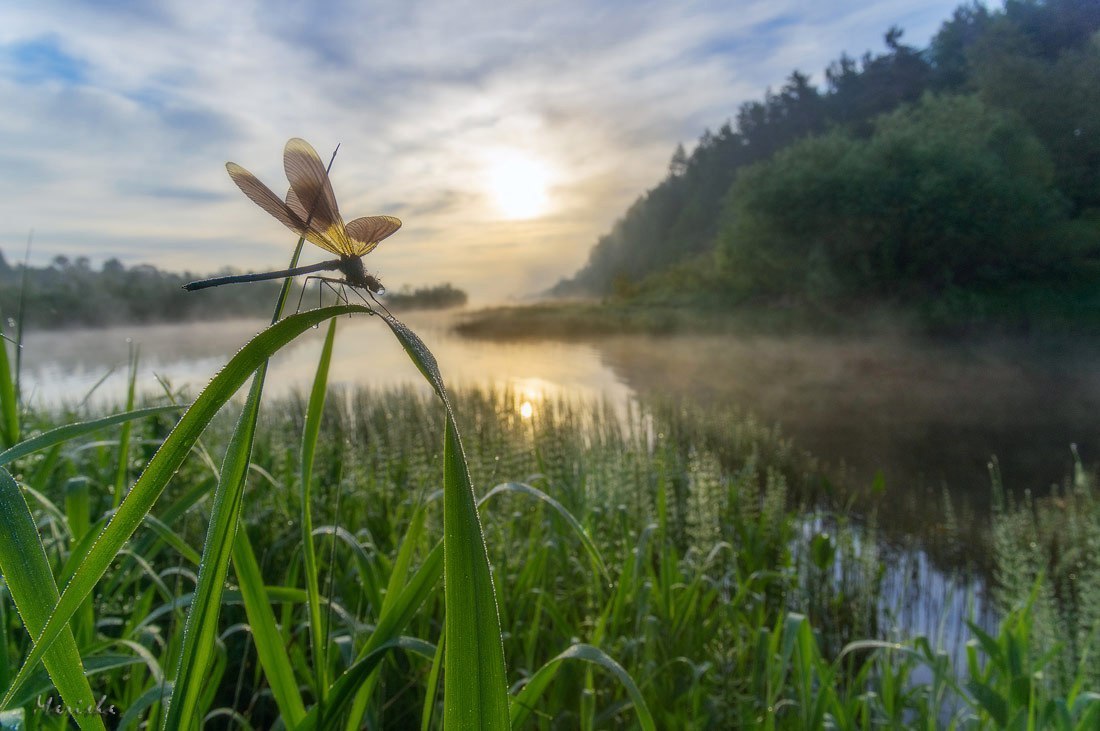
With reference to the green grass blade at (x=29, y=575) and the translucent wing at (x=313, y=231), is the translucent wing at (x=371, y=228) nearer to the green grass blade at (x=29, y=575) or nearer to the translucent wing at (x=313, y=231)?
→ the translucent wing at (x=313, y=231)

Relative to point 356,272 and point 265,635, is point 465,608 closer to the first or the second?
point 356,272

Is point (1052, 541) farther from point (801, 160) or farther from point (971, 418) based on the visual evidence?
point (801, 160)

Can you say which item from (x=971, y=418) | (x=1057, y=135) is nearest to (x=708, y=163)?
(x=1057, y=135)

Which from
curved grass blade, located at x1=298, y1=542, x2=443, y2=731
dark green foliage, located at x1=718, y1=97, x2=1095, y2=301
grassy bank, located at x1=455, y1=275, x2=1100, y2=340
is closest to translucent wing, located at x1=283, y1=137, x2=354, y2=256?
curved grass blade, located at x1=298, y1=542, x2=443, y2=731

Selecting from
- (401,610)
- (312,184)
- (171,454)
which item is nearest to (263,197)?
(312,184)

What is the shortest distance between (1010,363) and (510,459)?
709 inches

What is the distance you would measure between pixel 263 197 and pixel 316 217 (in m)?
0.06

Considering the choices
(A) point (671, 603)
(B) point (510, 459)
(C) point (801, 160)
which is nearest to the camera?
(A) point (671, 603)

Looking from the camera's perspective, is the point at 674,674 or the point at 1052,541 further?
the point at 1052,541

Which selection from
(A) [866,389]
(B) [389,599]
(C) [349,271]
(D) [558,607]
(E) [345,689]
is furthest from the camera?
(A) [866,389]

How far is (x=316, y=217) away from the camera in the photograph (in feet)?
1.98

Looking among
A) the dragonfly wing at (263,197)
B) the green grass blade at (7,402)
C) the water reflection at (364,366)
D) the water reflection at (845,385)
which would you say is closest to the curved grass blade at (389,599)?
the dragonfly wing at (263,197)

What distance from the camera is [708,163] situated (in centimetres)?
4966

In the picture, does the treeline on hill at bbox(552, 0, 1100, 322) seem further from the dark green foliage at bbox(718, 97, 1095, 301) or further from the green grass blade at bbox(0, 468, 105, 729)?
the green grass blade at bbox(0, 468, 105, 729)
